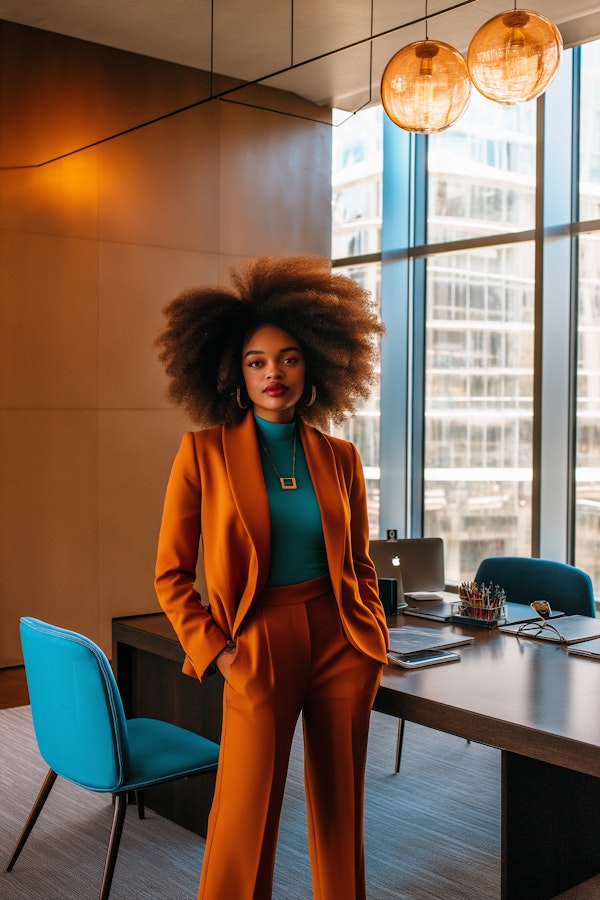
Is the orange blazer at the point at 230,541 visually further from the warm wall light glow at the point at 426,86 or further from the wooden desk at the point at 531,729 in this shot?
the warm wall light glow at the point at 426,86

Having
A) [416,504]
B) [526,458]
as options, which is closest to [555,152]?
[526,458]

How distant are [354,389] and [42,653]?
1202 millimetres

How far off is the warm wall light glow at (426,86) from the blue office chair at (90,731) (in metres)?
2.15

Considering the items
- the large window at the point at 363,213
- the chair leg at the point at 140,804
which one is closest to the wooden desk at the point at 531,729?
the chair leg at the point at 140,804

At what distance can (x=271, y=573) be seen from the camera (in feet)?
8.00

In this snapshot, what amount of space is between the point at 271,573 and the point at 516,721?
0.69 meters

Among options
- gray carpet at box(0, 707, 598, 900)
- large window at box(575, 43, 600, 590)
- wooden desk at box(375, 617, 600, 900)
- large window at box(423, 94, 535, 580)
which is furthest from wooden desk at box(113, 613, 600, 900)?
large window at box(423, 94, 535, 580)

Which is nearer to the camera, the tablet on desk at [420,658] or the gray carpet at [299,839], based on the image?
the tablet on desk at [420,658]

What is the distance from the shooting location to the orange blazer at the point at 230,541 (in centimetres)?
241

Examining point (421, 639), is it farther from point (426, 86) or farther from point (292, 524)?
point (426, 86)

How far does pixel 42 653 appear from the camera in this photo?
2877 millimetres

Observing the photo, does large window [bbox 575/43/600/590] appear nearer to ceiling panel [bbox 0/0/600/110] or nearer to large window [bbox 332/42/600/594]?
large window [bbox 332/42/600/594]

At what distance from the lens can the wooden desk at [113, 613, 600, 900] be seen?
93.1 inches

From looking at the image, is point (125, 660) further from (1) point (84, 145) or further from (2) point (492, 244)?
(2) point (492, 244)
